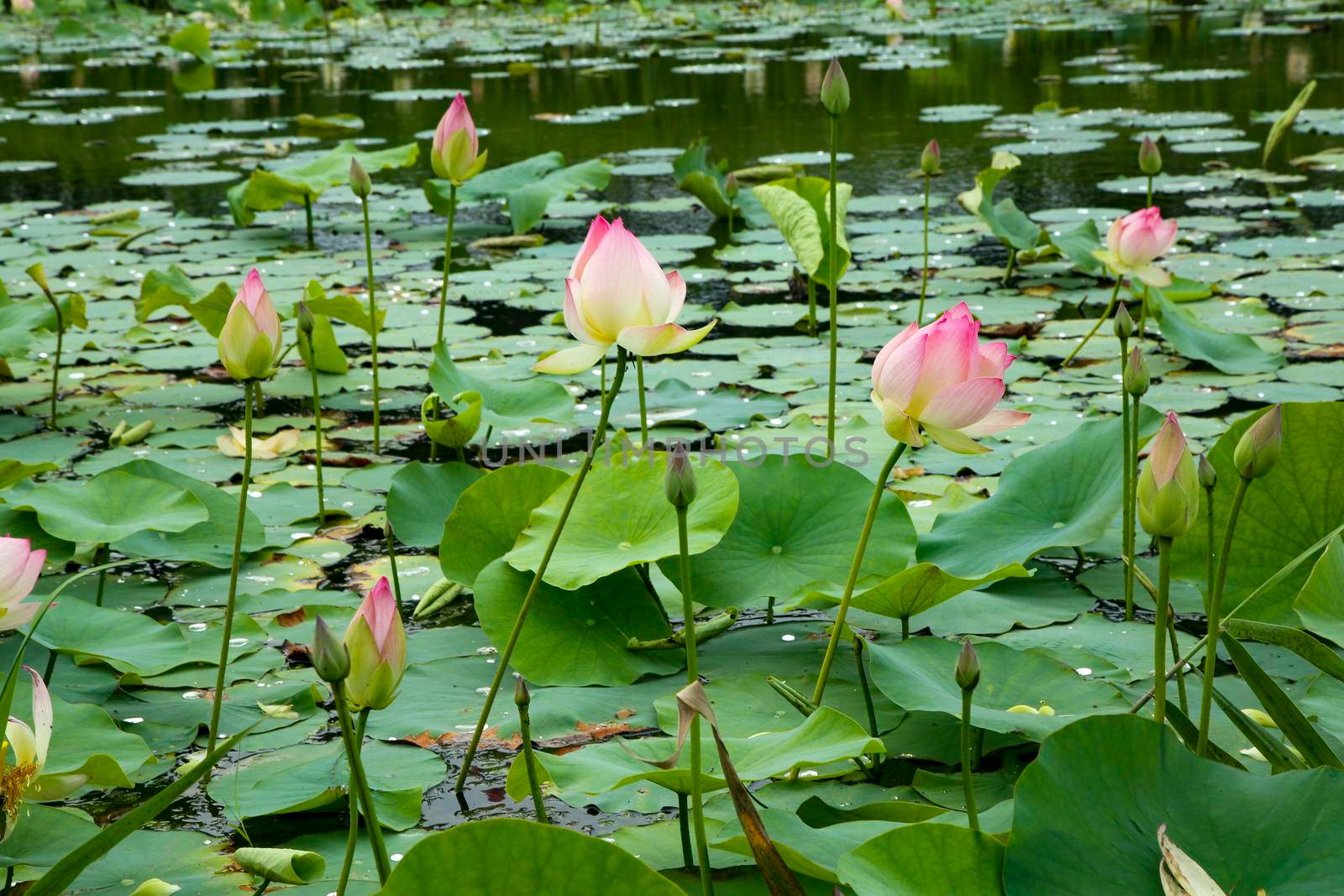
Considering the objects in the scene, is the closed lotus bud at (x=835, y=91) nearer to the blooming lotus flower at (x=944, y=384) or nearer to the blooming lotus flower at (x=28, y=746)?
the blooming lotus flower at (x=944, y=384)

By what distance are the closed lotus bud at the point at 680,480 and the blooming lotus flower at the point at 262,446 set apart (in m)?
1.71

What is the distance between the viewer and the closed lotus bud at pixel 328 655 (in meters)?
0.77

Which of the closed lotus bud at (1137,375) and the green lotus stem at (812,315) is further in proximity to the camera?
the green lotus stem at (812,315)

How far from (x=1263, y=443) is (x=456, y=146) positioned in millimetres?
1464

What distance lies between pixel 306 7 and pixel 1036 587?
563 inches

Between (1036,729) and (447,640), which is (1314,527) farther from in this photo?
(447,640)

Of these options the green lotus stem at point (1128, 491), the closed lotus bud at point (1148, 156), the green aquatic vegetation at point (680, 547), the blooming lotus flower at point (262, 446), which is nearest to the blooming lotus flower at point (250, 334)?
the green aquatic vegetation at point (680, 547)

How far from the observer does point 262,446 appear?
2.47 metres

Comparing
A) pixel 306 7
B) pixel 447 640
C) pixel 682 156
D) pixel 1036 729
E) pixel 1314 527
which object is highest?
pixel 306 7

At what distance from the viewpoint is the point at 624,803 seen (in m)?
1.28

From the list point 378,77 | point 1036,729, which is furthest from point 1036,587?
point 378,77

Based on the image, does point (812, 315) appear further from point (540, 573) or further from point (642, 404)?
point (540, 573)

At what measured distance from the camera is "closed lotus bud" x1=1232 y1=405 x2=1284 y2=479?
1.01 meters

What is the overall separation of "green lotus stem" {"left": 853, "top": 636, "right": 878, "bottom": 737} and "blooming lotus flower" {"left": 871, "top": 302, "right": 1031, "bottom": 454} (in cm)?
36
